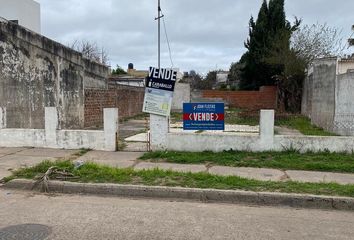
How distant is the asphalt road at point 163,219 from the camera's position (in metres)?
5.12

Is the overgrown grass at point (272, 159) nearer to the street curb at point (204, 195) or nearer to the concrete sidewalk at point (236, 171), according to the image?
the concrete sidewalk at point (236, 171)

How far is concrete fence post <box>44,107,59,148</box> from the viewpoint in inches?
441

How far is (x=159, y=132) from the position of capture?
1061cm

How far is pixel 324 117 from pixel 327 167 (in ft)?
28.4

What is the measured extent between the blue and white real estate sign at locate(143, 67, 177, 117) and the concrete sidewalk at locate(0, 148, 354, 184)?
128 centimetres

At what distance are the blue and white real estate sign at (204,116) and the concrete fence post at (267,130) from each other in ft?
3.43

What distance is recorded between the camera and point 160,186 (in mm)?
7141

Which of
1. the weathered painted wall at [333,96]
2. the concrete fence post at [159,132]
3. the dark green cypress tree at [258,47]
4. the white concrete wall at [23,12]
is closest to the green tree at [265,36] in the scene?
the dark green cypress tree at [258,47]

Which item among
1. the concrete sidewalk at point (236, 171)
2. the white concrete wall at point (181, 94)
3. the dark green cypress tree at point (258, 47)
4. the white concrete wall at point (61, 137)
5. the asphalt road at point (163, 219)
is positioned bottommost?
the asphalt road at point (163, 219)

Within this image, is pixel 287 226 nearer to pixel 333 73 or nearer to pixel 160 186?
pixel 160 186

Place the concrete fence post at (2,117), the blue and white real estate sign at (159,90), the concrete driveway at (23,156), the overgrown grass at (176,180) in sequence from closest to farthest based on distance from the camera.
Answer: the overgrown grass at (176,180), the concrete driveway at (23,156), the blue and white real estate sign at (159,90), the concrete fence post at (2,117)

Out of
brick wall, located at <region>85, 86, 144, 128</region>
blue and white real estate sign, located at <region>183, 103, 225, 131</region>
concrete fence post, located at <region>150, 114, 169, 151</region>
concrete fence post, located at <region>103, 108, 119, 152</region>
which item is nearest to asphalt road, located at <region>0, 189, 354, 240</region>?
concrete fence post, located at <region>150, 114, 169, 151</region>

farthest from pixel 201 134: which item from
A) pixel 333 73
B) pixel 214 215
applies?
pixel 333 73

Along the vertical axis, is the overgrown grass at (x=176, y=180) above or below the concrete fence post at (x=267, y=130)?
below
